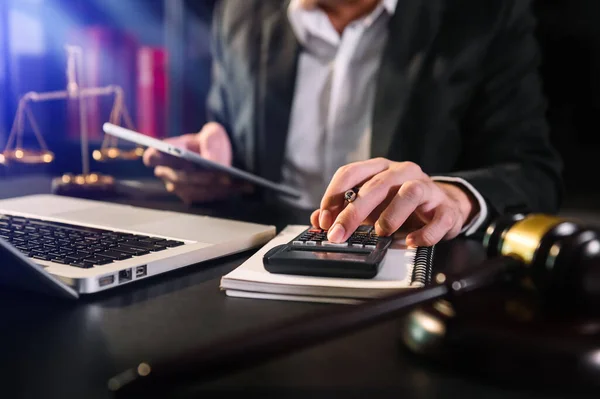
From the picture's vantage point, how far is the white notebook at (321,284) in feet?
1.54

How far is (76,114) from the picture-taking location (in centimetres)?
151

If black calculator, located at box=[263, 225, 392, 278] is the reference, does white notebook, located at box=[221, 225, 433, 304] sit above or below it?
below

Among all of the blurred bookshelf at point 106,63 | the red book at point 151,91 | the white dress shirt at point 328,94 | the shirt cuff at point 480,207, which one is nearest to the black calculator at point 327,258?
the shirt cuff at point 480,207

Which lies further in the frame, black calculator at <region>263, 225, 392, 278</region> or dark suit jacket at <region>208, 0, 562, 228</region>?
dark suit jacket at <region>208, 0, 562, 228</region>

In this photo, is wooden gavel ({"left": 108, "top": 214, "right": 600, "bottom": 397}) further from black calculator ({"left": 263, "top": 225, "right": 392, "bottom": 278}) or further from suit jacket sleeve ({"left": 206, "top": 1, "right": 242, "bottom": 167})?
suit jacket sleeve ({"left": 206, "top": 1, "right": 242, "bottom": 167})

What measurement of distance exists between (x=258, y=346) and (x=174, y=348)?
0.10 m

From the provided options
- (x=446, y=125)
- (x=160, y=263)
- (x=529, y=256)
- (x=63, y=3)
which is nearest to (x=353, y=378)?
(x=529, y=256)

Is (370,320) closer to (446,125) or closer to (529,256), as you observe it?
(529,256)

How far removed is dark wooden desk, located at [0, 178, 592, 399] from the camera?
334mm

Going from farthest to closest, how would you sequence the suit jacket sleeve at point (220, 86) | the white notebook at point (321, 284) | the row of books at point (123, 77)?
the row of books at point (123, 77) < the suit jacket sleeve at point (220, 86) < the white notebook at point (321, 284)

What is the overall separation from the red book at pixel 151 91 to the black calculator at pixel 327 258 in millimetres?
1220

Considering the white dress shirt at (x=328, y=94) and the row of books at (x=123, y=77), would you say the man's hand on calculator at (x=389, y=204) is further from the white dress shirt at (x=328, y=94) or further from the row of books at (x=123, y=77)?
the row of books at (x=123, y=77)

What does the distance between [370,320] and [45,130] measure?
1.34m

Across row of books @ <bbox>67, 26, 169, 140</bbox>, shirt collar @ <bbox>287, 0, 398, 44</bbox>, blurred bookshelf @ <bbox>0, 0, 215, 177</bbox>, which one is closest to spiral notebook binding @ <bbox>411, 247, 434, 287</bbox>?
shirt collar @ <bbox>287, 0, 398, 44</bbox>
